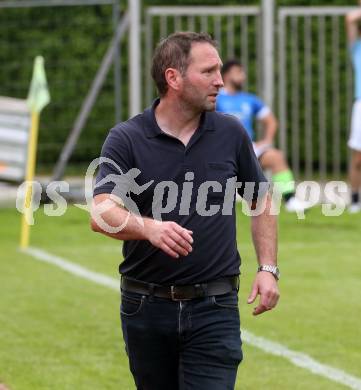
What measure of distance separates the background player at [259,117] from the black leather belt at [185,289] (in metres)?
11.0

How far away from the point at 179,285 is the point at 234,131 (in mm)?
725

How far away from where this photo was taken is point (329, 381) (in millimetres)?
7777

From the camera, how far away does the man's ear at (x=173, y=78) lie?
5.67 metres

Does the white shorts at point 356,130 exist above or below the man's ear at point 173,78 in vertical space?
below

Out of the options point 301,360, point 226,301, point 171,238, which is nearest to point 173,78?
point 171,238

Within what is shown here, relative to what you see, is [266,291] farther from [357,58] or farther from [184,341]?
[357,58]

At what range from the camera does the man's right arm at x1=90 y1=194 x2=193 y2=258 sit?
17.0 feet

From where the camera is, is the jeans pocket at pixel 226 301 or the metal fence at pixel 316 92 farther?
the metal fence at pixel 316 92

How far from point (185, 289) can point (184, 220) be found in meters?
0.29

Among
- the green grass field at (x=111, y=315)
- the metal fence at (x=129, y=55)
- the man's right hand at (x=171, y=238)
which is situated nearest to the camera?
the man's right hand at (x=171, y=238)

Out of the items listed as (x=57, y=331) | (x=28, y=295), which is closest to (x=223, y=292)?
(x=57, y=331)

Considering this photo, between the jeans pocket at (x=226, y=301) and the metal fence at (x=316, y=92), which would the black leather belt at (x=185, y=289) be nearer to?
the jeans pocket at (x=226, y=301)

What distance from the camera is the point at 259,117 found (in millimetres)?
17062

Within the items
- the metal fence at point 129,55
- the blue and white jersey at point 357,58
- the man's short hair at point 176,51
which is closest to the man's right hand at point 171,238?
the man's short hair at point 176,51
